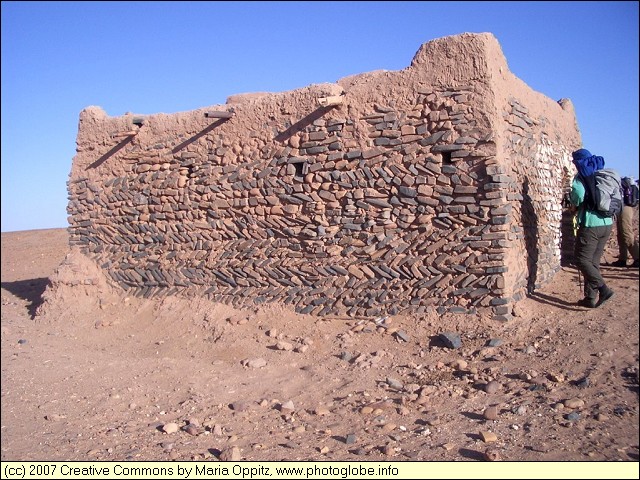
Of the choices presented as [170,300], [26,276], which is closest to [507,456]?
[170,300]

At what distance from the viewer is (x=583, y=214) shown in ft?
19.6

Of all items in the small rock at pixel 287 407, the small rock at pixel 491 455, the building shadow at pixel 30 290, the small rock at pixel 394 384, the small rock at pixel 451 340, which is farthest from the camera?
the building shadow at pixel 30 290

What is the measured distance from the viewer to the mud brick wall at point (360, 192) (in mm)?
5922

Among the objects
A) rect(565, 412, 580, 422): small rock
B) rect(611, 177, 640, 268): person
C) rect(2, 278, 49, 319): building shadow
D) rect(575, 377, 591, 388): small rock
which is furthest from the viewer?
rect(2, 278, 49, 319): building shadow

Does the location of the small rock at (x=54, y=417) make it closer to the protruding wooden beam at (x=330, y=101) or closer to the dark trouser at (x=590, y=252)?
the protruding wooden beam at (x=330, y=101)

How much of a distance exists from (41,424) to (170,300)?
3.03 metres

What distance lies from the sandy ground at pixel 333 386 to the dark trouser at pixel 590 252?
0.88ft

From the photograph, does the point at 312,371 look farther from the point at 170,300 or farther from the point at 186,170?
the point at 186,170

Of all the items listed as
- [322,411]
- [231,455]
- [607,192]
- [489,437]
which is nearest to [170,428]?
[231,455]

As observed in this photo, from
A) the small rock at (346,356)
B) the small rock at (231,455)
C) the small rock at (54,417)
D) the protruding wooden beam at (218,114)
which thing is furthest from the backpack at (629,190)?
the small rock at (54,417)

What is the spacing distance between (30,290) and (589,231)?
10.3m

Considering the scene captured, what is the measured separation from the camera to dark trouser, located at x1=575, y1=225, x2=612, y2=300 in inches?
232

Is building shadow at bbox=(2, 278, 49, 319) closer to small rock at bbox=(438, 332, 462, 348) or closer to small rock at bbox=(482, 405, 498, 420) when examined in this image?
small rock at bbox=(438, 332, 462, 348)

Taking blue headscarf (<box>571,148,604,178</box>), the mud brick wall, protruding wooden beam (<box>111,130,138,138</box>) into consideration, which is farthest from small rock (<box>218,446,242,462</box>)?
protruding wooden beam (<box>111,130,138,138</box>)
